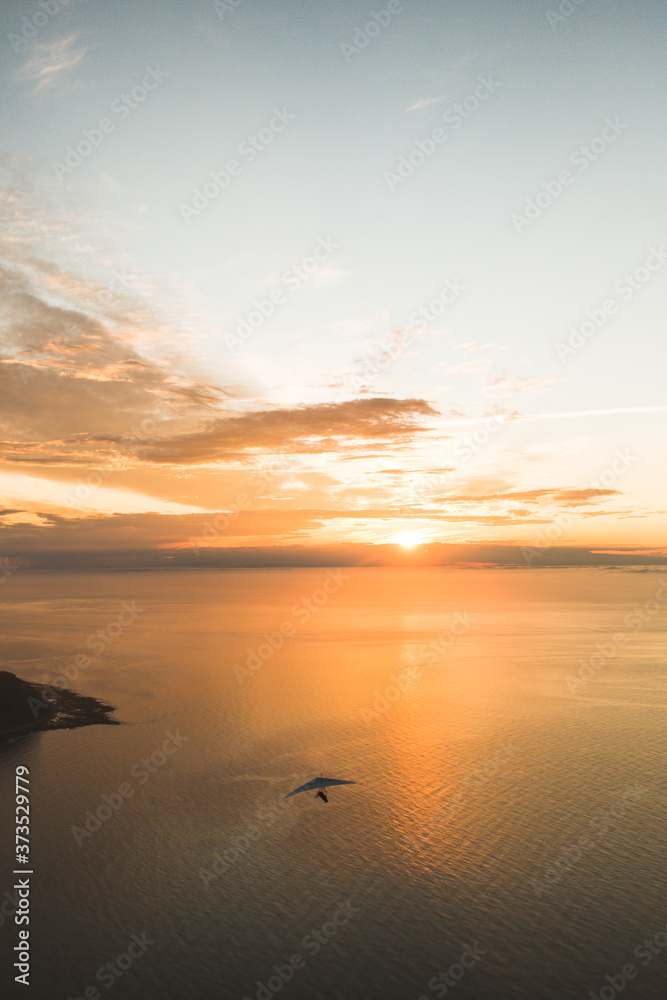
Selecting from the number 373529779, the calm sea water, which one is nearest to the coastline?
the calm sea water

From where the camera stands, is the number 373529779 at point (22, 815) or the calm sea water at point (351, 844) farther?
the number 373529779 at point (22, 815)

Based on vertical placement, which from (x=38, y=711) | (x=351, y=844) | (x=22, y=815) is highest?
(x=38, y=711)

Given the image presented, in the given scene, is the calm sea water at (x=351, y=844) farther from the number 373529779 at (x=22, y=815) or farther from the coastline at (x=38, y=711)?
the coastline at (x=38, y=711)

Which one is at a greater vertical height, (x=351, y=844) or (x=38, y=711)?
(x=38, y=711)

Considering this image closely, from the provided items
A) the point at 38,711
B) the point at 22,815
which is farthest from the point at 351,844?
the point at 38,711

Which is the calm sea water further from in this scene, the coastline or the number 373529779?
the coastline

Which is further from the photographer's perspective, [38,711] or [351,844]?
[38,711]

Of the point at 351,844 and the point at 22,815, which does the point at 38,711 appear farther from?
the point at 351,844

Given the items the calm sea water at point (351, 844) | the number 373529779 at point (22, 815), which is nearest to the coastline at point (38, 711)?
the calm sea water at point (351, 844)
